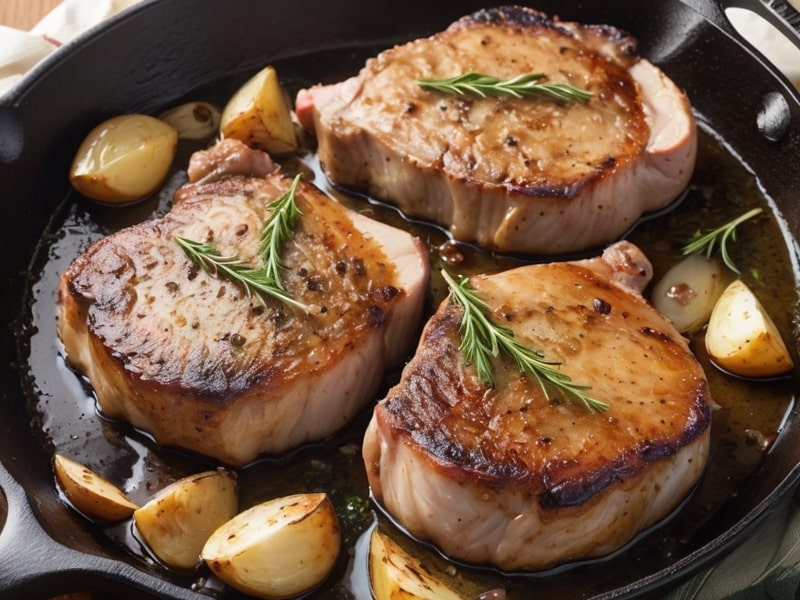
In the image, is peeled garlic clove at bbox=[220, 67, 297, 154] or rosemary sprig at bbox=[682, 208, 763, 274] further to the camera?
peeled garlic clove at bbox=[220, 67, 297, 154]

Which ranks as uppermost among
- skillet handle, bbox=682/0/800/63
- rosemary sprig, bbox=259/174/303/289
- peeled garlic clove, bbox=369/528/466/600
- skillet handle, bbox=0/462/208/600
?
rosemary sprig, bbox=259/174/303/289

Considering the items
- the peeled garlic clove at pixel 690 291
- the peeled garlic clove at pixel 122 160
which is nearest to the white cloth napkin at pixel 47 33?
the peeled garlic clove at pixel 122 160

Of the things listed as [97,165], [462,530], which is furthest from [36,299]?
[462,530]

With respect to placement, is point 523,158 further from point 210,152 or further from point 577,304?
point 210,152

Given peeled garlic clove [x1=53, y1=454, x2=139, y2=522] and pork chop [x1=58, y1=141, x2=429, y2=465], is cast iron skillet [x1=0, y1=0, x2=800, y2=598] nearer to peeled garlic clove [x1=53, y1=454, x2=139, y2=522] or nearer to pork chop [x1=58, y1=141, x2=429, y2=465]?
peeled garlic clove [x1=53, y1=454, x2=139, y2=522]

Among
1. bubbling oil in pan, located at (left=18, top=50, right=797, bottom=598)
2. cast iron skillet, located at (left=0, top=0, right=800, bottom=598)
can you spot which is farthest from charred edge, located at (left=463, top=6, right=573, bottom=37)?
bubbling oil in pan, located at (left=18, top=50, right=797, bottom=598)
